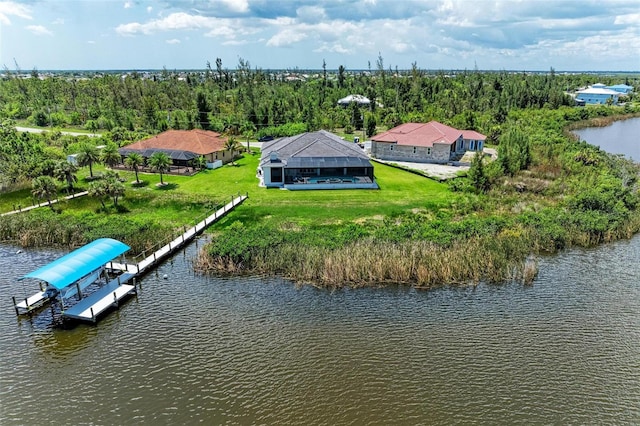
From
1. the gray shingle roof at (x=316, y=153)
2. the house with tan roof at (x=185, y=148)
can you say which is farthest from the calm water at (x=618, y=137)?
the house with tan roof at (x=185, y=148)

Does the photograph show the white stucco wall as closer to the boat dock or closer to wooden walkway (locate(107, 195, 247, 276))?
wooden walkway (locate(107, 195, 247, 276))

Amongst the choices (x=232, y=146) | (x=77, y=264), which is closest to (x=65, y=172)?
(x=232, y=146)

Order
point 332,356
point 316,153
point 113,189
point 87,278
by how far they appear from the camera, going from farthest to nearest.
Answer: point 316,153 < point 113,189 < point 87,278 < point 332,356

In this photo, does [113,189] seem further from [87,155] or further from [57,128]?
[57,128]

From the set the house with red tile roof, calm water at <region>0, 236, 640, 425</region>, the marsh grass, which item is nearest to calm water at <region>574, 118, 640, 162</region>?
the house with red tile roof

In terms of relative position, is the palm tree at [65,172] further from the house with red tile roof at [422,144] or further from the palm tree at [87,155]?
the house with red tile roof at [422,144]

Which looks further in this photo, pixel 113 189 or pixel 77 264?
pixel 113 189
